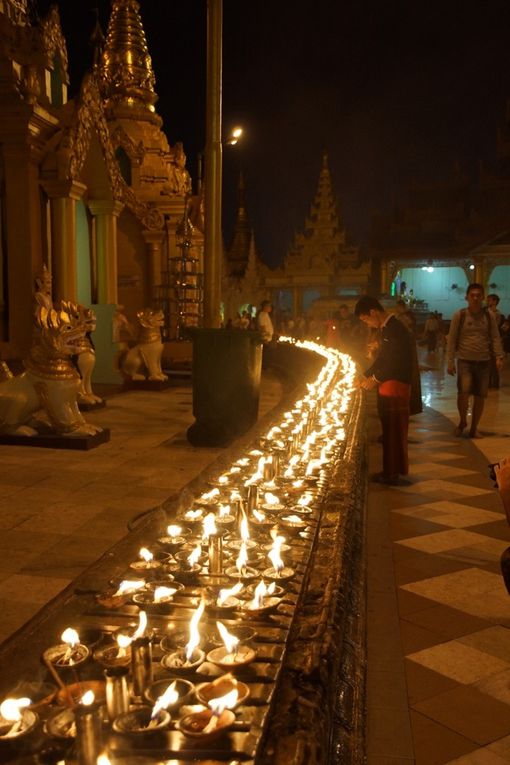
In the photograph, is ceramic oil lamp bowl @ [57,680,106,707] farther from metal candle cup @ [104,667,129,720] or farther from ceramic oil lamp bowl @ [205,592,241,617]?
ceramic oil lamp bowl @ [205,592,241,617]

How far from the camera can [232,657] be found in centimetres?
191

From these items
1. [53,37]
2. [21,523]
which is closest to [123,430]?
[21,523]

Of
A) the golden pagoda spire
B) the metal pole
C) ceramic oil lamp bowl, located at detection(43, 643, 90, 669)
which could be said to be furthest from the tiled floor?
the golden pagoda spire

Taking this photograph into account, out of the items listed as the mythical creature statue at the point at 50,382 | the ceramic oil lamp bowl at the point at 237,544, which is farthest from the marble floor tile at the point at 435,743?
the mythical creature statue at the point at 50,382

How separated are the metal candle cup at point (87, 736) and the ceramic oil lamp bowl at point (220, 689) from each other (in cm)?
38

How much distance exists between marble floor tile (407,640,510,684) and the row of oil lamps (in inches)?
30.2

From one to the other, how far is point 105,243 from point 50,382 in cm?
764

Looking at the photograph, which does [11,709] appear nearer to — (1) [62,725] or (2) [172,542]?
(1) [62,725]

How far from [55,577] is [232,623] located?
181cm

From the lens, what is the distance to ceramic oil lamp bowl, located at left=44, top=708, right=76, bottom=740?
60.8 inches

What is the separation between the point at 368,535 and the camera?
4570mm

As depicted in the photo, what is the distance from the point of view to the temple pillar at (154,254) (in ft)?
57.9

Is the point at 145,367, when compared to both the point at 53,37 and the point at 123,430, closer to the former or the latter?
the point at 123,430

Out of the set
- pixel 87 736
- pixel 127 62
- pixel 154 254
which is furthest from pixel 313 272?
pixel 87 736
